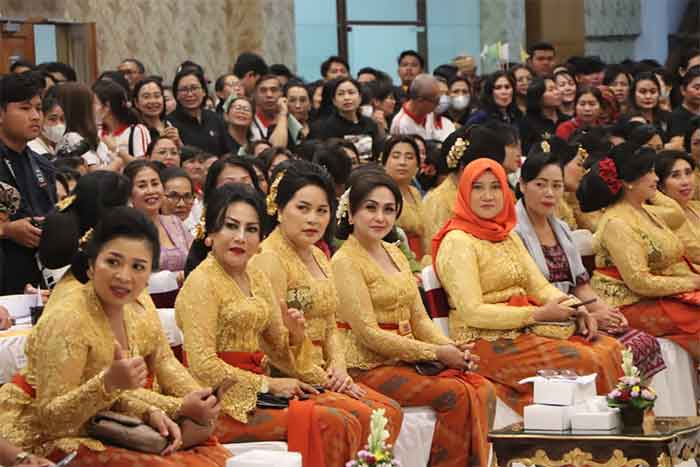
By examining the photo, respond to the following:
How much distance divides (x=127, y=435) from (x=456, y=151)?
3165 millimetres

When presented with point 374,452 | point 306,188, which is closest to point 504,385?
point 306,188

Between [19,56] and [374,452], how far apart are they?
7378 mm

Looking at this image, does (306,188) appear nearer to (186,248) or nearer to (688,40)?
(186,248)

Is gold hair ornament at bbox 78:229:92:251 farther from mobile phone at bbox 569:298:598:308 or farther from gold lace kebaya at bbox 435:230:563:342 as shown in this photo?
mobile phone at bbox 569:298:598:308

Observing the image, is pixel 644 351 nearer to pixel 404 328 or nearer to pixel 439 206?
pixel 439 206

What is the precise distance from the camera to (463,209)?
6324mm

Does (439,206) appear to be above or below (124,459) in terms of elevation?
above

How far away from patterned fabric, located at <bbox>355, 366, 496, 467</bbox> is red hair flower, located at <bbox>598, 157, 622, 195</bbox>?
1.95 meters

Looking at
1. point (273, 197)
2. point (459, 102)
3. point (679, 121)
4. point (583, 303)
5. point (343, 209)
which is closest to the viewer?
point (273, 197)

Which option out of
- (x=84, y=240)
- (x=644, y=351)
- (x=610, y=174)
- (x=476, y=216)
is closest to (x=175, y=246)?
(x=476, y=216)

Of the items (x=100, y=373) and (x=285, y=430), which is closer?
(x=100, y=373)

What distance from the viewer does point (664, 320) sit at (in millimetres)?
7242

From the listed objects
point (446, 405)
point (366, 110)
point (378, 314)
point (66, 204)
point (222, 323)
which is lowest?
point (446, 405)

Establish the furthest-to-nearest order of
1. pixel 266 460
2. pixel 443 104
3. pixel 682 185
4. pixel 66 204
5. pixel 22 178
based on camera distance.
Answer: pixel 443 104
pixel 682 185
pixel 22 178
pixel 66 204
pixel 266 460
